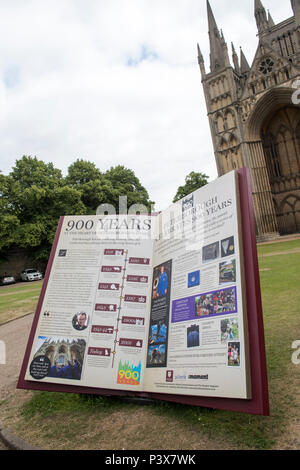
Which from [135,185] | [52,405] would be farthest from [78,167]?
[52,405]

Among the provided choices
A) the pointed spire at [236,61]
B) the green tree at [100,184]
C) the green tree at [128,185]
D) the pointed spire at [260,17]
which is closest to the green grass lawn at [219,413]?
the green tree at [100,184]

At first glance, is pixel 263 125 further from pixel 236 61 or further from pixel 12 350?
pixel 12 350

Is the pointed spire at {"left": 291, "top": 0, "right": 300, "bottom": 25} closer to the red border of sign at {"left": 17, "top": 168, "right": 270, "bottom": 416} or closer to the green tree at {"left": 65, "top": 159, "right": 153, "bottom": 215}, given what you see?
the green tree at {"left": 65, "top": 159, "right": 153, "bottom": 215}

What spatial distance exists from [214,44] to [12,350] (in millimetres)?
41072

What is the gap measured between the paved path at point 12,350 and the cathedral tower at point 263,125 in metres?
28.0

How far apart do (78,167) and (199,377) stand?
37722 millimetres

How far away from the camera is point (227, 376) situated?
8.53ft

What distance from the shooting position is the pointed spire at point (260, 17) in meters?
37.2

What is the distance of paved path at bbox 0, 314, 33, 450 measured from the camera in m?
4.80

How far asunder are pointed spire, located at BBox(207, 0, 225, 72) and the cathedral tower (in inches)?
4.7

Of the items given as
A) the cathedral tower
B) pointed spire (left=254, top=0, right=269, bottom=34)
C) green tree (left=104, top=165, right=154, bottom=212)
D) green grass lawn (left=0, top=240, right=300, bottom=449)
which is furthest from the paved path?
pointed spire (left=254, top=0, right=269, bottom=34)
